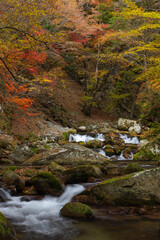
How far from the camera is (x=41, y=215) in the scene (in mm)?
4418

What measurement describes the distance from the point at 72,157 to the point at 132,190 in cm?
450

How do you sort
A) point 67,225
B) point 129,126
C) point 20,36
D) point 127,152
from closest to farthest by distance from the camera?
point 67,225
point 20,36
point 127,152
point 129,126

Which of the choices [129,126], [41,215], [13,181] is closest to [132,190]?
[41,215]

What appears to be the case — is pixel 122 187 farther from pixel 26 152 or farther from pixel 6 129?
pixel 6 129

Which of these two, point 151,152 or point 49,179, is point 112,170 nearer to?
point 49,179

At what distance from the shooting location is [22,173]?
6.85 meters

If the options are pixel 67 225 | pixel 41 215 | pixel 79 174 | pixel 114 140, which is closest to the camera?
pixel 67 225

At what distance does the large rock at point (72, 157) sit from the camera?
866 cm

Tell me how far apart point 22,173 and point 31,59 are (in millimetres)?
8145

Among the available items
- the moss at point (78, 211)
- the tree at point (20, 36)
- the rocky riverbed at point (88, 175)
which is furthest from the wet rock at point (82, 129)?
the moss at point (78, 211)

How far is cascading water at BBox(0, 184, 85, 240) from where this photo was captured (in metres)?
3.58

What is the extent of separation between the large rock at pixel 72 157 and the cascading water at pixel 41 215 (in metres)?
2.94

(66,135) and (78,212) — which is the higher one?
(66,135)

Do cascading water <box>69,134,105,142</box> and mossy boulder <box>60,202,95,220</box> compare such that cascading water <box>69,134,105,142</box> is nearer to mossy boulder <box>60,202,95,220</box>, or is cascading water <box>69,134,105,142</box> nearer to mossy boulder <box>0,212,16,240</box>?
mossy boulder <box>60,202,95,220</box>
